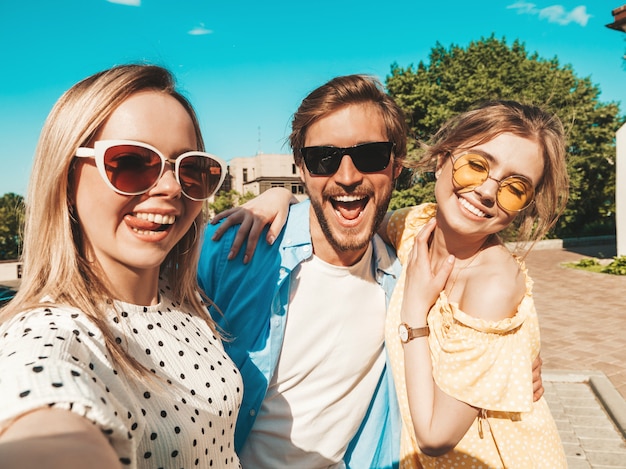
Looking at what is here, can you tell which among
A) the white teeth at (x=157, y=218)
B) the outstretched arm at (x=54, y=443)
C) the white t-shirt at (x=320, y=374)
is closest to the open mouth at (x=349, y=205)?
the white t-shirt at (x=320, y=374)

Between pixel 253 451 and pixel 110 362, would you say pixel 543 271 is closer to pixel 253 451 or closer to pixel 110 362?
pixel 253 451

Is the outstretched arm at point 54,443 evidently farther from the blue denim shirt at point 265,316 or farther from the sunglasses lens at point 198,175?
the blue denim shirt at point 265,316

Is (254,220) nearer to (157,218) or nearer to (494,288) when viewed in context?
(157,218)

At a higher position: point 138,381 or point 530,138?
point 530,138

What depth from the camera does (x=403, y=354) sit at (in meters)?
2.04

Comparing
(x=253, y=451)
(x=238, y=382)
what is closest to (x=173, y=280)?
(x=238, y=382)

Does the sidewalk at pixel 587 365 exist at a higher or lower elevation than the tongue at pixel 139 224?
lower

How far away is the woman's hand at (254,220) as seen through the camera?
236 cm

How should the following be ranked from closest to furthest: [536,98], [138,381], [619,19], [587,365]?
[138,381] → [587,365] → [619,19] → [536,98]

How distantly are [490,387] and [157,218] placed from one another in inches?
56.8

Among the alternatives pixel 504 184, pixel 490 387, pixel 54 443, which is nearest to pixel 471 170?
pixel 504 184

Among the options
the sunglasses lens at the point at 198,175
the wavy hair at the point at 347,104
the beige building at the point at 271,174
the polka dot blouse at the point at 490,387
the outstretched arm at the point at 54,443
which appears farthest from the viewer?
the beige building at the point at 271,174

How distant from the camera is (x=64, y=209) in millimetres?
1245

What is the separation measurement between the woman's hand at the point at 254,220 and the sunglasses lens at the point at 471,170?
1.10m
